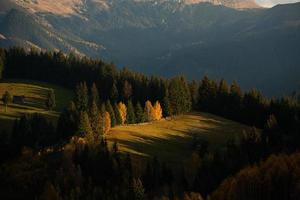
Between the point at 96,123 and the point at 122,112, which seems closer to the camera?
the point at 96,123

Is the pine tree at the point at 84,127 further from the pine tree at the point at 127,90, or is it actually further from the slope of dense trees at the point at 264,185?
the pine tree at the point at 127,90

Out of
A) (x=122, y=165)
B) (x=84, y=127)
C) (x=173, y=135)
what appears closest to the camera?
(x=122, y=165)

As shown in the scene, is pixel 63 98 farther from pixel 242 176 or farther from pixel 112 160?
pixel 242 176

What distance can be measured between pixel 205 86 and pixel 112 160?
9000 cm

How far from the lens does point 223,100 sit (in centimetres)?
18762

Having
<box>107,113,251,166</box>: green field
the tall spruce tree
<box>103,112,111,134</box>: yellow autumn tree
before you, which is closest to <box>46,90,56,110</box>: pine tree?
<box>107,113,251,166</box>: green field

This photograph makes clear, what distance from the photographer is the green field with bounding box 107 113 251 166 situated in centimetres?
12650

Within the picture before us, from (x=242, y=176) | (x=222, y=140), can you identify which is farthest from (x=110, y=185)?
(x=222, y=140)

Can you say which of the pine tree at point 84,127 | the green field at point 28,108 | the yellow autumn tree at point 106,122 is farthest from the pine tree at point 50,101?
the pine tree at point 84,127

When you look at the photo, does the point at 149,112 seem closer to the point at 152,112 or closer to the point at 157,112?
the point at 152,112

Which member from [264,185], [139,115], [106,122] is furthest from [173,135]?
[264,185]

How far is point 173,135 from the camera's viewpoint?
14462 cm

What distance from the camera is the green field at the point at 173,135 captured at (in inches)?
4980

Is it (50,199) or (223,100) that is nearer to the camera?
(50,199)
